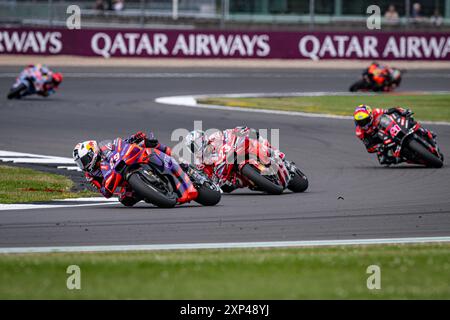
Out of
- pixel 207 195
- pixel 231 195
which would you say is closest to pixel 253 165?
pixel 231 195

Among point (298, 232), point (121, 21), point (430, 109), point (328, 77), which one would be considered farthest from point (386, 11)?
point (298, 232)

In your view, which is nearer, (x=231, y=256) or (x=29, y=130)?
(x=231, y=256)

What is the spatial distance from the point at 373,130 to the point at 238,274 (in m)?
8.41

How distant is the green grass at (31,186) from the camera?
14.4 meters

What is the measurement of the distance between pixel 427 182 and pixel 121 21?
89.7 feet

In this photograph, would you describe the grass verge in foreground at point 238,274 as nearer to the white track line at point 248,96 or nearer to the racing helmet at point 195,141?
the racing helmet at point 195,141

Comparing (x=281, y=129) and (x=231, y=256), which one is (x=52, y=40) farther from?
(x=231, y=256)

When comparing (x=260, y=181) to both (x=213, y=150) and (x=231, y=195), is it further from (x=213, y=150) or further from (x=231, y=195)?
(x=213, y=150)

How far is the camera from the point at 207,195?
43.8 feet

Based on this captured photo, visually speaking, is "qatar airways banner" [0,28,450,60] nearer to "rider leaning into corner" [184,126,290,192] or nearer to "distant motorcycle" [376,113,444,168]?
"distant motorcycle" [376,113,444,168]

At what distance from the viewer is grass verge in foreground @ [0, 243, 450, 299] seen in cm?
862

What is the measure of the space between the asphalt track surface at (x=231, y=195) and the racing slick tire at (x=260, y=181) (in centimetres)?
21

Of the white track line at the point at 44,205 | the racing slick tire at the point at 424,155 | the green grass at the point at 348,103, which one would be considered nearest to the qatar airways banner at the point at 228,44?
the green grass at the point at 348,103

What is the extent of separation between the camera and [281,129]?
2345 cm
